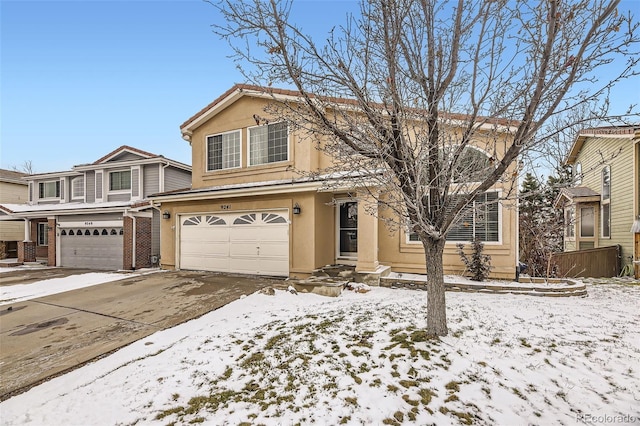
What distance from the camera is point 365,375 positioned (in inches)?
134

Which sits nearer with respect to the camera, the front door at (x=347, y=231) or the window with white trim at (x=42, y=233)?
the front door at (x=347, y=231)

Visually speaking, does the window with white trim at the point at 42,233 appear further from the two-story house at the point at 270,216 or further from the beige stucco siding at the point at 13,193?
the two-story house at the point at 270,216

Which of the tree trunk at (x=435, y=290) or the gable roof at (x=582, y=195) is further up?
the gable roof at (x=582, y=195)

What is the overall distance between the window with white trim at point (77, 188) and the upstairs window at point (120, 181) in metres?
2.86

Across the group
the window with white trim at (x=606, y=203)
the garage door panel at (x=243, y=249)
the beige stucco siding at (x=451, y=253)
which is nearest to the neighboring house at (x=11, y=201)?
the garage door panel at (x=243, y=249)

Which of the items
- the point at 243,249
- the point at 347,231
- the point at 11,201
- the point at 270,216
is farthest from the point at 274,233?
the point at 11,201

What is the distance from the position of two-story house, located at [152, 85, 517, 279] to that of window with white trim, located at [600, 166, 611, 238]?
8.40m

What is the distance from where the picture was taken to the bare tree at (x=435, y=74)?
122 inches

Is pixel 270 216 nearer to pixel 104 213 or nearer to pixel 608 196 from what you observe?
pixel 104 213

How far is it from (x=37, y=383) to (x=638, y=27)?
8.44 m

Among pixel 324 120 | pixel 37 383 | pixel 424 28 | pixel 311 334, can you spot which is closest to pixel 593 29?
pixel 424 28

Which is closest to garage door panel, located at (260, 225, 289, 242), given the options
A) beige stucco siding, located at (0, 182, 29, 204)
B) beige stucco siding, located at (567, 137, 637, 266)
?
beige stucco siding, located at (567, 137, 637, 266)

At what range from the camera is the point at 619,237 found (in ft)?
38.1

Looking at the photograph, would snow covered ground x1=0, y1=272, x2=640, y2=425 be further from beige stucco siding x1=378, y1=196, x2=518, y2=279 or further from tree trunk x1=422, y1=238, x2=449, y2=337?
beige stucco siding x1=378, y1=196, x2=518, y2=279
